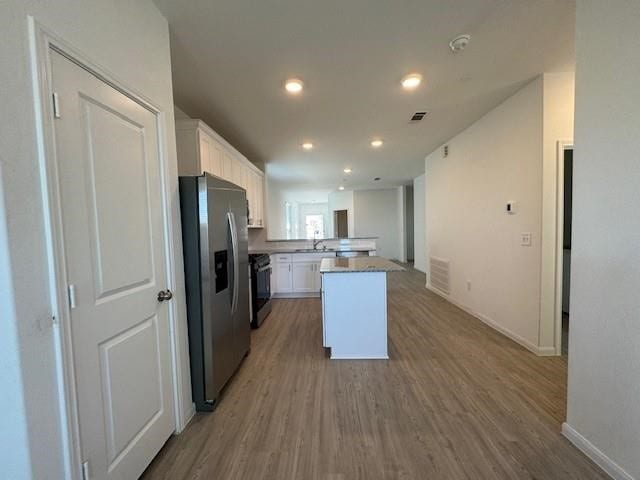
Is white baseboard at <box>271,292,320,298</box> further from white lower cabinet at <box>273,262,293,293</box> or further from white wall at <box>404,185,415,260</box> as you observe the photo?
white wall at <box>404,185,415,260</box>

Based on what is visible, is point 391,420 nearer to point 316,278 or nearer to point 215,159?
point 215,159

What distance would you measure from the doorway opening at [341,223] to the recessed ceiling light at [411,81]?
7.39 metres

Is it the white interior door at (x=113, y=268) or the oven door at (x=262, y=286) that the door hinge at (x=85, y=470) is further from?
the oven door at (x=262, y=286)

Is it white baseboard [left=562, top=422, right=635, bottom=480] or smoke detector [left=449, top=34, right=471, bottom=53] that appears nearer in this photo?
white baseboard [left=562, top=422, right=635, bottom=480]

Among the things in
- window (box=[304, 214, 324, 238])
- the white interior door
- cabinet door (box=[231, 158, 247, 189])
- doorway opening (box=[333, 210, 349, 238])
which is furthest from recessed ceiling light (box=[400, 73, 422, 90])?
window (box=[304, 214, 324, 238])

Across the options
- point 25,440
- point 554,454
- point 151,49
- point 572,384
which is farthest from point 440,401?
point 151,49

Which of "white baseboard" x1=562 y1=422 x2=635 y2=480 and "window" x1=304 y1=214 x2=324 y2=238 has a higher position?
"window" x1=304 y1=214 x2=324 y2=238

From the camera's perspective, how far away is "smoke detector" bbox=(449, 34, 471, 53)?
6.57ft

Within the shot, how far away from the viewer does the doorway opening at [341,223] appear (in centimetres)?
1013

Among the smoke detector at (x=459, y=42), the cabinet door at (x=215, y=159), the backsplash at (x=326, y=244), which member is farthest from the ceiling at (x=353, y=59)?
the backsplash at (x=326, y=244)

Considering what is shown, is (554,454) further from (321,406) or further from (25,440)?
(25,440)

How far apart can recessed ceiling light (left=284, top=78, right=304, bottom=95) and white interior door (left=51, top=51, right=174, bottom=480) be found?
132 cm

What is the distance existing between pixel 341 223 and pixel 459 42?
8.35 m

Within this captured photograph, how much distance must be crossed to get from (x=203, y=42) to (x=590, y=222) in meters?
2.72
